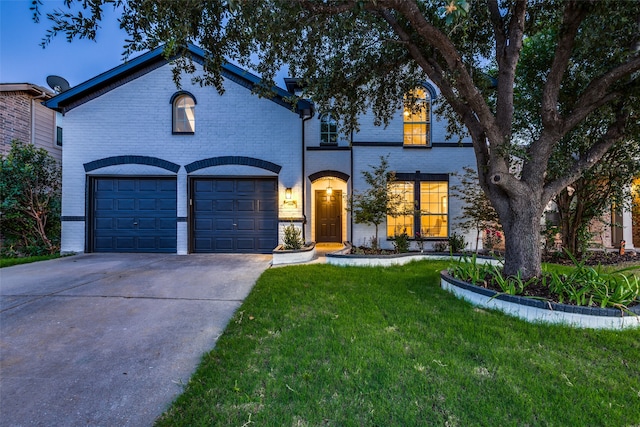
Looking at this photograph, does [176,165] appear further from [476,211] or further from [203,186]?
[476,211]

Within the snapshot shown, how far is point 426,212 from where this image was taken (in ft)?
31.8

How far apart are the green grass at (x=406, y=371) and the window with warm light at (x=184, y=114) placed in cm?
→ 751

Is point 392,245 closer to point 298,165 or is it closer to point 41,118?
point 298,165

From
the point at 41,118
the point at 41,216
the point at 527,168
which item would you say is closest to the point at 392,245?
the point at 527,168

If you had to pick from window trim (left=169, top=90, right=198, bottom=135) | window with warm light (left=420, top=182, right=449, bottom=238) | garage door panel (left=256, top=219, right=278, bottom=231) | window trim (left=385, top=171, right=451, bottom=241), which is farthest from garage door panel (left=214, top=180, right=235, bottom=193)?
window with warm light (left=420, top=182, right=449, bottom=238)

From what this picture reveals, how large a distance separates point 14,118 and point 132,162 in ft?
19.2

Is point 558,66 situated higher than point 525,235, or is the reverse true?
point 558,66

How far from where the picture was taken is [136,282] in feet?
18.5

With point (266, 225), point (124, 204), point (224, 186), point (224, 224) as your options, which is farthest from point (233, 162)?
point (124, 204)

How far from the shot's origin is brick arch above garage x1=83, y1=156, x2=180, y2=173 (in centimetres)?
905

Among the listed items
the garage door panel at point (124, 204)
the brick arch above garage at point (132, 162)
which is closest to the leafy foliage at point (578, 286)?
the brick arch above garage at point (132, 162)

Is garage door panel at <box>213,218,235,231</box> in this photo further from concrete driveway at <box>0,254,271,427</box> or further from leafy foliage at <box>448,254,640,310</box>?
leafy foliage at <box>448,254,640,310</box>

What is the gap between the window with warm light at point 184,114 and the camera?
30.5ft

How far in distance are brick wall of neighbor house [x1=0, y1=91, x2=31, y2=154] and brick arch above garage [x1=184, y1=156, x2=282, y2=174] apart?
729 cm
